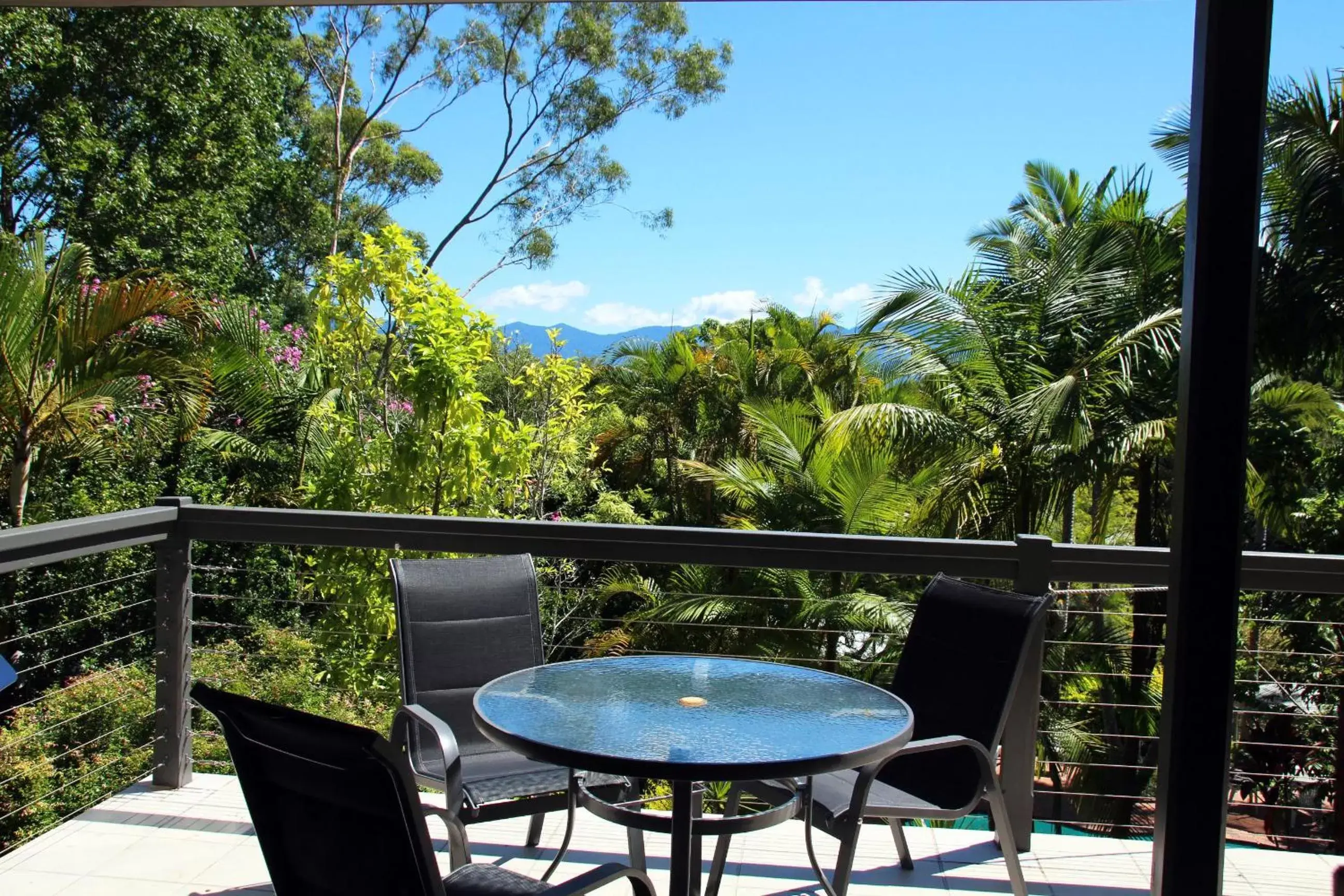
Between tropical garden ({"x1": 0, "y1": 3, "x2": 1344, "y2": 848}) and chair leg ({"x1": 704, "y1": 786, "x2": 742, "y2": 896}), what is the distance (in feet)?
8.71

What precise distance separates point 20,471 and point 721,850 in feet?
30.3

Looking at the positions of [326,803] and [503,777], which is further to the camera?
[503,777]

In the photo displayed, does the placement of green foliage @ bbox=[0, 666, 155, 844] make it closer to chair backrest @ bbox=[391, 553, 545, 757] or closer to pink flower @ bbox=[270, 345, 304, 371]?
pink flower @ bbox=[270, 345, 304, 371]

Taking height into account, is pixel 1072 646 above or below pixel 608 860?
below

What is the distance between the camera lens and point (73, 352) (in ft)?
30.1

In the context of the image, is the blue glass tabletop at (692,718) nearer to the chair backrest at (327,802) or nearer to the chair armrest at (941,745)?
the chair armrest at (941,745)

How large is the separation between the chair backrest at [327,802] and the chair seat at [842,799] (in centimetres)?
112

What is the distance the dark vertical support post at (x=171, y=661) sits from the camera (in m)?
3.80

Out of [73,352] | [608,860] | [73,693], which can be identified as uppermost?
[73,352]

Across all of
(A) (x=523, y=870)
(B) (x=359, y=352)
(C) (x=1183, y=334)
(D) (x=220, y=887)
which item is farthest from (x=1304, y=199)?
(D) (x=220, y=887)

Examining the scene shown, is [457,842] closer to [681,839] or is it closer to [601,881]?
[681,839]

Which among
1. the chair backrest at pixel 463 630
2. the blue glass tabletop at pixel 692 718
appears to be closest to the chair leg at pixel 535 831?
the chair backrest at pixel 463 630

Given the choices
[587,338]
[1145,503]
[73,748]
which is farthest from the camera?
[587,338]

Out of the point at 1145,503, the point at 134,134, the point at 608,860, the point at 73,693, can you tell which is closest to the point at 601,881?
the point at 608,860
